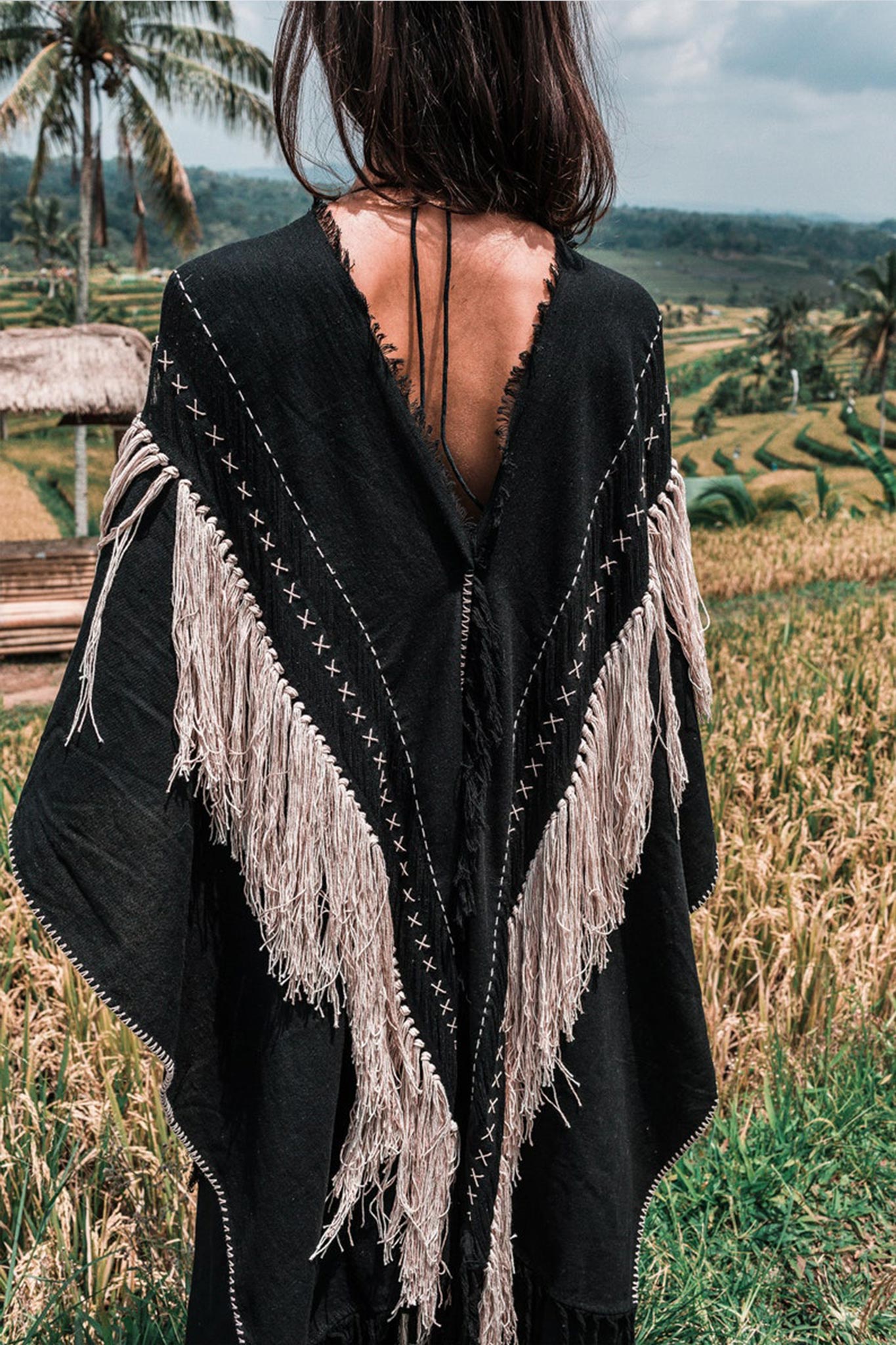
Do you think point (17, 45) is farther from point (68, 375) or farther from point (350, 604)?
point (350, 604)

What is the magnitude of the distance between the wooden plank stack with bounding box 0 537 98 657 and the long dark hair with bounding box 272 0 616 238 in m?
9.44

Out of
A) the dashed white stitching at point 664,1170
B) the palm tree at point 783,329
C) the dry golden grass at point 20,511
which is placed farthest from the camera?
the palm tree at point 783,329

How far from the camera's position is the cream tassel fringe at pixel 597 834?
3.84ft

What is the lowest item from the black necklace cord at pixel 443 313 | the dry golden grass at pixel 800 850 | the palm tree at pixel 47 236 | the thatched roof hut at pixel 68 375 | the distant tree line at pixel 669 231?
the dry golden grass at pixel 800 850

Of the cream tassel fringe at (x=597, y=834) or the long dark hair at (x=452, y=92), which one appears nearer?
the long dark hair at (x=452, y=92)

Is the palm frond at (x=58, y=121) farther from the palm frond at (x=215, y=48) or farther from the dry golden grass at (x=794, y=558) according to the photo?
the dry golden grass at (x=794, y=558)

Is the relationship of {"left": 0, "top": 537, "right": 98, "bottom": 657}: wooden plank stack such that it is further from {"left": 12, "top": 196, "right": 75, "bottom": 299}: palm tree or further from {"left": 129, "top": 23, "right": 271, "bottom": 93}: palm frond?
{"left": 12, "top": 196, "right": 75, "bottom": 299}: palm tree

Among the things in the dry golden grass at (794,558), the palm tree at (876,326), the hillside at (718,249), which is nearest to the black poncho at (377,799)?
the dry golden grass at (794,558)

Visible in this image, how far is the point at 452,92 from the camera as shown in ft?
3.29

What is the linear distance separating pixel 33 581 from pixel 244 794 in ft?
32.4

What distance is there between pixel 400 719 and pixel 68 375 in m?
10.2

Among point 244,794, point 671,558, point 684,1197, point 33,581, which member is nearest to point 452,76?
point 671,558

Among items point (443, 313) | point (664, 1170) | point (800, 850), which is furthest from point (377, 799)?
point (800, 850)

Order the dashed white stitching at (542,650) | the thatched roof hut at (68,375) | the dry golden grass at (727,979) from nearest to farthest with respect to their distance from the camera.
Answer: the dashed white stitching at (542,650), the dry golden grass at (727,979), the thatched roof hut at (68,375)
